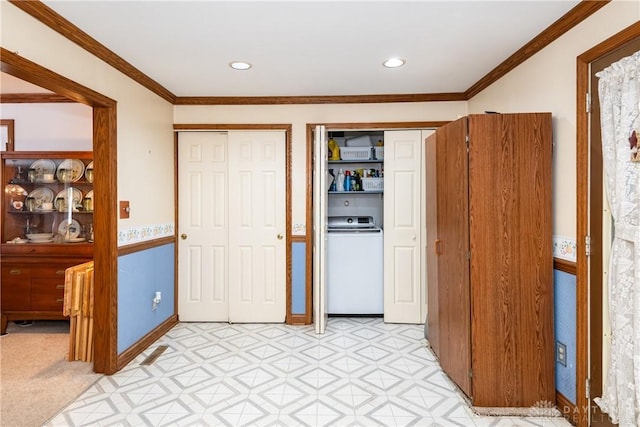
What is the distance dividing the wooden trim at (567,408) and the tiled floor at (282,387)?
45 mm

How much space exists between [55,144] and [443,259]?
398 centimetres

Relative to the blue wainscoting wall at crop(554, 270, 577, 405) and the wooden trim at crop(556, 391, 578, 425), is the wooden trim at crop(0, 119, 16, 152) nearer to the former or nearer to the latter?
the blue wainscoting wall at crop(554, 270, 577, 405)

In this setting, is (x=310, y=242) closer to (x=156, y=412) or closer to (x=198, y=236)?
(x=198, y=236)

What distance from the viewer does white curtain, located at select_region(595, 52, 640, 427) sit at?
1572mm

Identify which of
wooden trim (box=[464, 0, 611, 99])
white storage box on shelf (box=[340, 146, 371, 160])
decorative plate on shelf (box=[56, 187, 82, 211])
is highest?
wooden trim (box=[464, 0, 611, 99])

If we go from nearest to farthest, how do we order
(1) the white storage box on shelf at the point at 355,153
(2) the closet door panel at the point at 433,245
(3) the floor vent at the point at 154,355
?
(2) the closet door panel at the point at 433,245, (3) the floor vent at the point at 154,355, (1) the white storage box on shelf at the point at 355,153

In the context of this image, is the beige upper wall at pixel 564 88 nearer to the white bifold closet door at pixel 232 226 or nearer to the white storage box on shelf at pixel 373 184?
the white storage box on shelf at pixel 373 184

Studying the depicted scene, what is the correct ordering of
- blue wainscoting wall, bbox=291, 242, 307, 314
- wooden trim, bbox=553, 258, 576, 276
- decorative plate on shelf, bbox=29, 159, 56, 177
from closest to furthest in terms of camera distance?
wooden trim, bbox=553, 258, 576, 276
decorative plate on shelf, bbox=29, 159, 56, 177
blue wainscoting wall, bbox=291, 242, 307, 314

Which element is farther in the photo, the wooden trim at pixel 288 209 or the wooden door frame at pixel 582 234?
the wooden trim at pixel 288 209

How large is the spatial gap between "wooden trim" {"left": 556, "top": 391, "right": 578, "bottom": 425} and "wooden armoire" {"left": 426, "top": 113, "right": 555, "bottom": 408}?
37mm

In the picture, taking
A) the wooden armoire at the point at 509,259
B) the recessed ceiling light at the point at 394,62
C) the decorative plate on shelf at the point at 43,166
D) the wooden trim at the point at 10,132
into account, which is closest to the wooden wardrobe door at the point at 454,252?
the wooden armoire at the point at 509,259

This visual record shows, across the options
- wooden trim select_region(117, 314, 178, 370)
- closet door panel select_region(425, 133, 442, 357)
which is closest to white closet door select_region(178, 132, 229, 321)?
wooden trim select_region(117, 314, 178, 370)

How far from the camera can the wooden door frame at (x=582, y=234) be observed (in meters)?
1.90

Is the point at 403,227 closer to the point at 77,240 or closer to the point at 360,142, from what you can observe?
the point at 360,142
